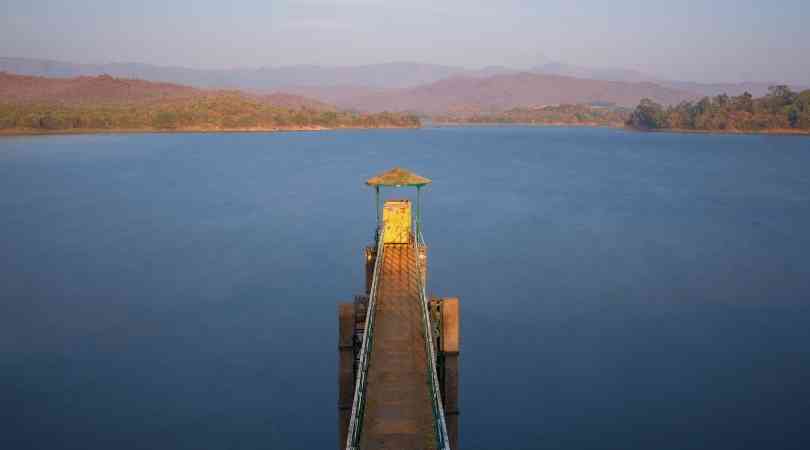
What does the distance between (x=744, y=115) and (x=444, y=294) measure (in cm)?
14648

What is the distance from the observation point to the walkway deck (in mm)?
10422

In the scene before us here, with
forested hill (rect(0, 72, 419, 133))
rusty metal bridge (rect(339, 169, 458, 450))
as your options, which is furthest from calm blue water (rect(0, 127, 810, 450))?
forested hill (rect(0, 72, 419, 133))

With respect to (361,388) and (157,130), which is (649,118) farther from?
(361,388)

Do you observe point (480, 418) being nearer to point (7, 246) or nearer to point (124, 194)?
point (7, 246)

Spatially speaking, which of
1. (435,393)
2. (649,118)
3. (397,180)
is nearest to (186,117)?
(649,118)

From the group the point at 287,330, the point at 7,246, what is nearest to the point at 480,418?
the point at 287,330

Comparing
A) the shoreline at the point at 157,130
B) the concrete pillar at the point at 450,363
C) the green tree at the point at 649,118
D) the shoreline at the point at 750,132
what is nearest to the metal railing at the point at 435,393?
the concrete pillar at the point at 450,363

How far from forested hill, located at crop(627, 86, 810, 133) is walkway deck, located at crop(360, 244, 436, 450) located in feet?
500

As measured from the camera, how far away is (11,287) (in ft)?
111

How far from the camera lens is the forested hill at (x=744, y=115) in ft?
478

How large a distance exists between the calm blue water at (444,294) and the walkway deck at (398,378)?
25.0 ft

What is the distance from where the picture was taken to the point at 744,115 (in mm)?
154500

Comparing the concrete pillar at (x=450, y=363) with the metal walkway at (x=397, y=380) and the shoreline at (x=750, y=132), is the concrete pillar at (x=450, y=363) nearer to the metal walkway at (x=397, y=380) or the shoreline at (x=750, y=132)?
the metal walkway at (x=397, y=380)

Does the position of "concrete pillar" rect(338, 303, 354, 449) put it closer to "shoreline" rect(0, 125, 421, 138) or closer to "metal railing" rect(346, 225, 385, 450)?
"metal railing" rect(346, 225, 385, 450)
